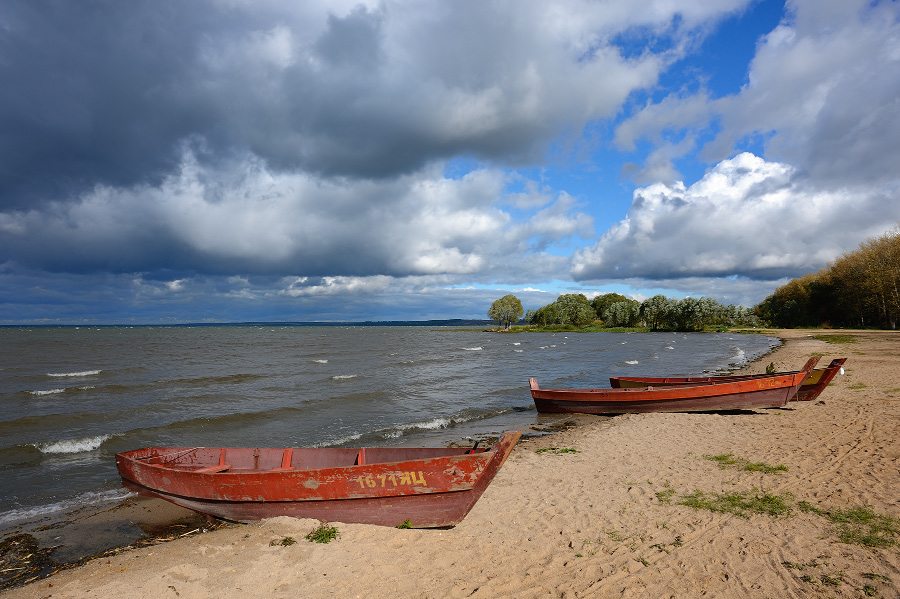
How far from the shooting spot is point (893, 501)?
725 centimetres

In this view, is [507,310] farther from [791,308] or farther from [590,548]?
[590,548]

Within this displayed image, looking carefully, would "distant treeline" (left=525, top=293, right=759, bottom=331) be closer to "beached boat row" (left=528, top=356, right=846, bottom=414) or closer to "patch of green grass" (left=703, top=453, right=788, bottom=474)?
"beached boat row" (left=528, top=356, right=846, bottom=414)

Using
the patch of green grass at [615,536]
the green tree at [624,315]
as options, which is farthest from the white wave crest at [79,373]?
the green tree at [624,315]

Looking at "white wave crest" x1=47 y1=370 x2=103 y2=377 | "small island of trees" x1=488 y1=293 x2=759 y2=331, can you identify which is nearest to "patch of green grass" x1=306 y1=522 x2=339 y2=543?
"white wave crest" x1=47 y1=370 x2=103 y2=377

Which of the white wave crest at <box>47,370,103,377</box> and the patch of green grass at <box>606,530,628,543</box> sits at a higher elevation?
the patch of green grass at <box>606,530,628,543</box>

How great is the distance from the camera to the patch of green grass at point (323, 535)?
24.1 feet

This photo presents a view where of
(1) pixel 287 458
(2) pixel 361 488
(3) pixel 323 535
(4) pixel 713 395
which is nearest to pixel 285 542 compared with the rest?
(3) pixel 323 535

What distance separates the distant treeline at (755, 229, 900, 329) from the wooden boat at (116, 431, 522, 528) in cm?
8003

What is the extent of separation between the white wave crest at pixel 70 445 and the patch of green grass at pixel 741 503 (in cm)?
1724

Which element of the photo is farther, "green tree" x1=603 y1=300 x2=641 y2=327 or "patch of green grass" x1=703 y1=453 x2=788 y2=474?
"green tree" x1=603 y1=300 x2=641 y2=327

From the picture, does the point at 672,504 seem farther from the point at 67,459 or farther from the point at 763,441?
the point at 67,459

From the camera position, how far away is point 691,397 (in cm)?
1667

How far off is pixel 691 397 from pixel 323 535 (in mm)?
14389

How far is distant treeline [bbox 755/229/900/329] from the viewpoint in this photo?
205ft
